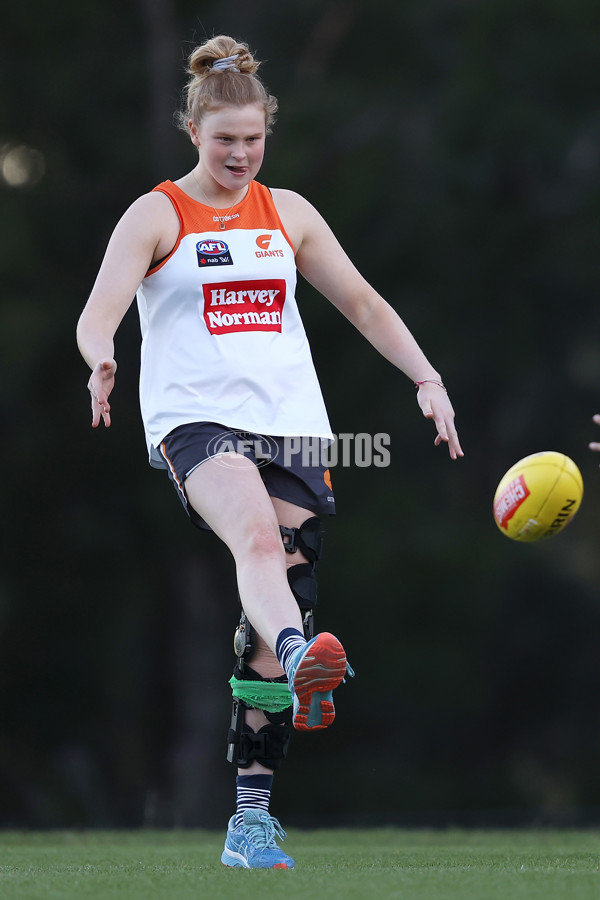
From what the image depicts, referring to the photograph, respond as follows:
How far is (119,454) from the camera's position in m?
11.2

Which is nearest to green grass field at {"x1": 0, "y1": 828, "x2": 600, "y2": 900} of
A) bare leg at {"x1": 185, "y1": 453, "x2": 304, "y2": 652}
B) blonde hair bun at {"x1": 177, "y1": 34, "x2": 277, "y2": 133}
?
bare leg at {"x1": 185, "y1": 453, "x2": 304, "y2": 652}

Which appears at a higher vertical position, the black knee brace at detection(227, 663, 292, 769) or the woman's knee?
the woman's knee

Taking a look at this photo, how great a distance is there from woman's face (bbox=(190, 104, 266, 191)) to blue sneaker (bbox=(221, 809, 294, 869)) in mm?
1823

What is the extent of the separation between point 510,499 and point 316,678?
118 centimetres

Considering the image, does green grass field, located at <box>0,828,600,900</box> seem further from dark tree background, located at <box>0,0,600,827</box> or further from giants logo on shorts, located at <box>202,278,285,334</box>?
dark tree background, located at <box>0,0,600,827</box>

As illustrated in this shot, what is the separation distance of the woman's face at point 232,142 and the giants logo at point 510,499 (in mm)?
1233

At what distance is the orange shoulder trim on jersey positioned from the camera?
12.8ft

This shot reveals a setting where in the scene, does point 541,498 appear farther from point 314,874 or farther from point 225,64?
point 225,64

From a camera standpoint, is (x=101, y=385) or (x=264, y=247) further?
(x=264, y=247)

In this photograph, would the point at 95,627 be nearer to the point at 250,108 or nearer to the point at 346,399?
the point at 346,399

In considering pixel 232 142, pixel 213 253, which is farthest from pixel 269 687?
pixel 232 142

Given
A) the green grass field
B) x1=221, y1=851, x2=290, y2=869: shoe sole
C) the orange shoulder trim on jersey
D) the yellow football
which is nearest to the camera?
the green grass field

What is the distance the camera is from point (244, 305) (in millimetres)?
3910

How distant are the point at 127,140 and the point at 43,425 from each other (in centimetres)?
245
